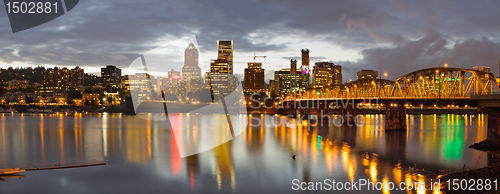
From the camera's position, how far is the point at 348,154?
40.2m

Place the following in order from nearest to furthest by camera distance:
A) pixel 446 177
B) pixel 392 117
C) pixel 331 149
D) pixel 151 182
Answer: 1. pixel 446 177
2. pixel 151 182
3. pixel 331 149
4. pixel 392 117

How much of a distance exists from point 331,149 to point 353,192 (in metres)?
21.2

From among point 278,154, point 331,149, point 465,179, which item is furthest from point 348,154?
point 465,179

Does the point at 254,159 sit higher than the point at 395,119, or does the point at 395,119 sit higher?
the point at 395,119

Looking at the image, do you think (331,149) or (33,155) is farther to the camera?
(331,149)

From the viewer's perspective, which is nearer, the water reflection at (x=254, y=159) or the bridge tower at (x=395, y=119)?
the water reflection at (x=254, y=159)

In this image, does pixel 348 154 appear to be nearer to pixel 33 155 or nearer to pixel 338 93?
pixel 33 155

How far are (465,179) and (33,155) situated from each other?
42.8 meters

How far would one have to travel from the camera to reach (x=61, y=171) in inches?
1158

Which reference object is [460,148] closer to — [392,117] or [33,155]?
[392,117]

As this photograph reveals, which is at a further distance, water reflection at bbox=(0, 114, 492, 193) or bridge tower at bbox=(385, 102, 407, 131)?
bridge tower at bbox=(385, 102, 407, 131)

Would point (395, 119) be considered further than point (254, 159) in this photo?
Yes

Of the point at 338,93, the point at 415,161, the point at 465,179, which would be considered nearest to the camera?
the point at 465,179

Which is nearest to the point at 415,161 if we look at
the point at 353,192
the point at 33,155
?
the point at 353,192
